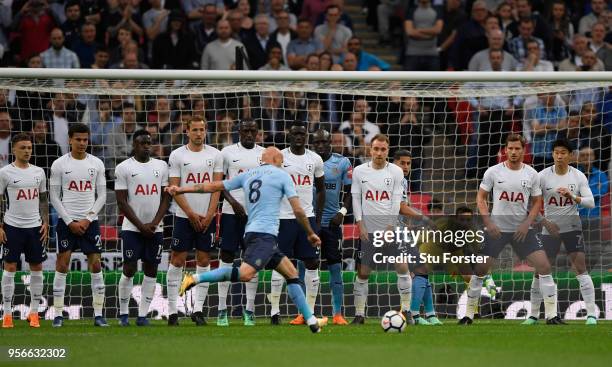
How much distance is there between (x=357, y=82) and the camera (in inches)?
645

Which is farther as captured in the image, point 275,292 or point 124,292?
point 275,292

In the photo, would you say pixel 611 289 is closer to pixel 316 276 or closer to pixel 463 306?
pixel 463 306

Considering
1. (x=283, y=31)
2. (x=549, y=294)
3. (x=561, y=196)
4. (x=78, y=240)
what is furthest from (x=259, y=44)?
(x=549, y=294)

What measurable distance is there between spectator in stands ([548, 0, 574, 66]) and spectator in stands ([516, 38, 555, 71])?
0.83m

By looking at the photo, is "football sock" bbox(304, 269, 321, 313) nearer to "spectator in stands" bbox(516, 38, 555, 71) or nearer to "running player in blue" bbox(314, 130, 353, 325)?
"running player in blue" bbox(314, 130, 353, 325)

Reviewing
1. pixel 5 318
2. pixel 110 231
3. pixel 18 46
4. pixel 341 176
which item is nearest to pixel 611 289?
pixel 341 176

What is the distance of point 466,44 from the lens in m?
22.1

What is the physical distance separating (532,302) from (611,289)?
168 centimetres

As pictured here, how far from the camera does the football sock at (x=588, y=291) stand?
15484 millimetres

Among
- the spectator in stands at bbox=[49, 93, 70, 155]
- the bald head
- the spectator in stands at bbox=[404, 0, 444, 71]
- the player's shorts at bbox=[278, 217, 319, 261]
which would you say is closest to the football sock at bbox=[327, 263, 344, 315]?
the player's shorts at bbox=[278, 217, 319, 261]

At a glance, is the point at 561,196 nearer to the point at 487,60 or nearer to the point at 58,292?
the point at 487,60

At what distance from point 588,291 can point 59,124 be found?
313 inches

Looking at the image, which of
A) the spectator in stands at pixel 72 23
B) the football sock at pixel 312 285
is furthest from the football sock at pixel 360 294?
the spectator in stands at pixel 72 23

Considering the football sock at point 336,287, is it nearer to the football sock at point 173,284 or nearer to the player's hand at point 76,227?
the football sock at point 173,284
